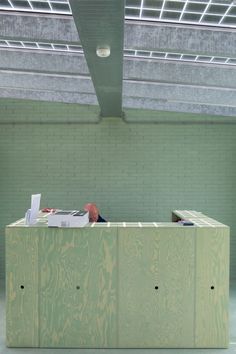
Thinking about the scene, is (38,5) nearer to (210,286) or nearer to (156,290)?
(156,290)

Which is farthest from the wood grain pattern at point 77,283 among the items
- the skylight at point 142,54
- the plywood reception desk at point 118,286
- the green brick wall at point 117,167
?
the green brick wall at point 117,167

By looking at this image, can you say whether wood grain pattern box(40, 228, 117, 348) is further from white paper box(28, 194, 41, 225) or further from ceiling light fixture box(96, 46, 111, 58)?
ceiling light fixture box(96, 46, 111, 58)

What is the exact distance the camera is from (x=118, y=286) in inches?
178

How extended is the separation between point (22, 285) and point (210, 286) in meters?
1.97

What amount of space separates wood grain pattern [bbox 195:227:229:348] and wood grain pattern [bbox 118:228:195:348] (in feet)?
0.26

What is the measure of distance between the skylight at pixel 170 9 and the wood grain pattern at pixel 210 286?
208cm

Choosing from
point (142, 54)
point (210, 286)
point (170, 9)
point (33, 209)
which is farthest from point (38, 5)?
point (210, 286)

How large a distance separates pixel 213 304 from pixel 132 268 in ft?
3.02

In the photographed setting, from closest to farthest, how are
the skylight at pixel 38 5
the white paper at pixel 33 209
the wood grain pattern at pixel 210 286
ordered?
the skylight at pixel 38 5 → the wood grain pattern at pixel 210 286 → the white paper at pixel 33 209

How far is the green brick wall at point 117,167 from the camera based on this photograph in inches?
299

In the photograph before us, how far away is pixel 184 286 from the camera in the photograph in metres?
4.50

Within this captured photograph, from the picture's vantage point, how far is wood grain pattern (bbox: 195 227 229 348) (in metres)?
4.48

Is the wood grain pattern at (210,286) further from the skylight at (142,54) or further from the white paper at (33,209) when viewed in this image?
the skylight at (142,54)

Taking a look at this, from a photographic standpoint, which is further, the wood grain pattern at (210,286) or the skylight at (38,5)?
the wood grain pattern at (210,286)
